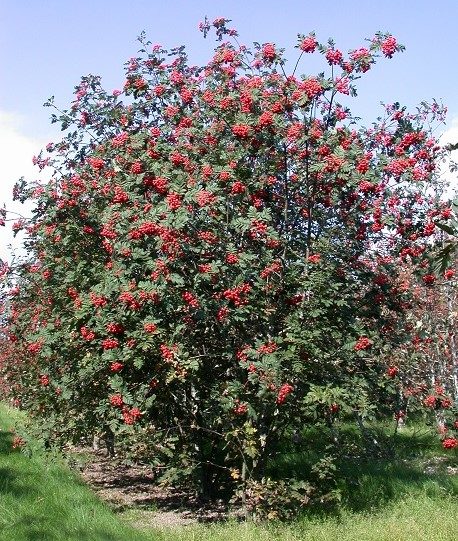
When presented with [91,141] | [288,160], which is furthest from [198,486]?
[91,141]

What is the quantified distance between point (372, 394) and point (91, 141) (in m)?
5.14

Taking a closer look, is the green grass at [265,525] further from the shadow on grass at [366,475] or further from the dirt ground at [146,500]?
the dirt ground at [146,500]

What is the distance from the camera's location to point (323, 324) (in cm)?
Result: 671

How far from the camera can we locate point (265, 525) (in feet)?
21.9

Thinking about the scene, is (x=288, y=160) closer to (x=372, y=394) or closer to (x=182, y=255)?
(x=182, y=255)

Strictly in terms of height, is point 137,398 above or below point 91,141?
below

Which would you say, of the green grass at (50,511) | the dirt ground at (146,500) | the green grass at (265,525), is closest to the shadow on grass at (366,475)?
the green grass at (265,525)

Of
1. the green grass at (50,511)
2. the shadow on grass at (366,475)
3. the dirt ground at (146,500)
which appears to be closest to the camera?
the green grass at (50,511)

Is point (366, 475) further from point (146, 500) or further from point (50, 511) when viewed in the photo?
point (50, 511)

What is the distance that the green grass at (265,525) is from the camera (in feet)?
19.6

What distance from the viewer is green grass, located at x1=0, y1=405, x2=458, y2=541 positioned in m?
5.96

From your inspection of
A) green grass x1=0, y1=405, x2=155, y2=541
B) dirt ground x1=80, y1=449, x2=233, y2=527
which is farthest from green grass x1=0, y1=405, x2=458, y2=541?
dirt ground x1=80, y1=449, x2=233, y2=527

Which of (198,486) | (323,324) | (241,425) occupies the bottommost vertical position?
(198,486)

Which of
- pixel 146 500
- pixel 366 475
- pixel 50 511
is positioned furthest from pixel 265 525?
pixel 146 500
